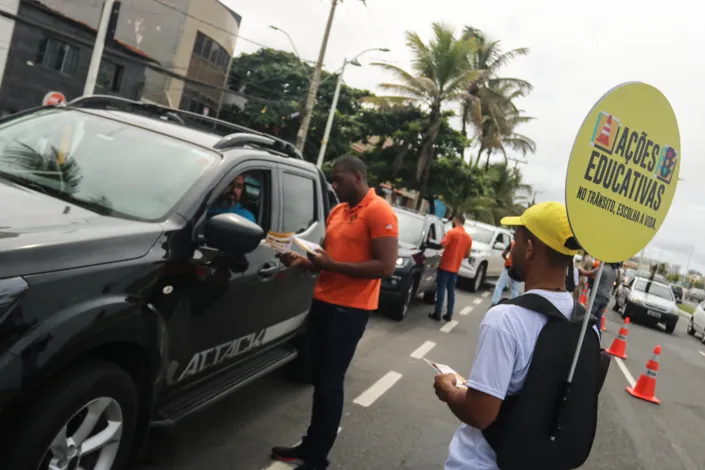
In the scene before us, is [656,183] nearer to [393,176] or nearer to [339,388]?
[339,388]

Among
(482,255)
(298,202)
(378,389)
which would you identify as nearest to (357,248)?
(298,202)

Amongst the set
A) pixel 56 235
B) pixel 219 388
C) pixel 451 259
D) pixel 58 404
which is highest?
pixel 56 235

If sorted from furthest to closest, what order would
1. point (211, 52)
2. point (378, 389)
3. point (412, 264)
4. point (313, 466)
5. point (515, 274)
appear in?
point (211, 52) < point (412, 264) < point (378, 389) < point (313, 466) < point (515, 274)

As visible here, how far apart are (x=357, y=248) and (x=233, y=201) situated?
0.76 metres

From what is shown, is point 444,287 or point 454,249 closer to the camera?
point 454,249

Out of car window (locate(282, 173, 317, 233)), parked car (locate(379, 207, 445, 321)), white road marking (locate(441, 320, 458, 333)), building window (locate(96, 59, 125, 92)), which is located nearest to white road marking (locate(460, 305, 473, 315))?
parked car (locate(379, 207, 445, 321))

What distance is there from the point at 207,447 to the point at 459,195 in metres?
22.3

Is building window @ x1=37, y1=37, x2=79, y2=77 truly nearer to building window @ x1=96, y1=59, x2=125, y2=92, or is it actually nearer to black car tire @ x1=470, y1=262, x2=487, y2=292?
building window @ x1=96, y1=59, x2=125, y2=92

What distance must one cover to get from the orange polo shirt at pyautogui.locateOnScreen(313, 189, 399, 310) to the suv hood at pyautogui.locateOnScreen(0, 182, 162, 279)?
1.06 metres

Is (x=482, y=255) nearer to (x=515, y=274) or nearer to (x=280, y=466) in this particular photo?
(x=280, y=466)

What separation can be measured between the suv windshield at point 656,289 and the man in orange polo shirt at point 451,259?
12.7 metres

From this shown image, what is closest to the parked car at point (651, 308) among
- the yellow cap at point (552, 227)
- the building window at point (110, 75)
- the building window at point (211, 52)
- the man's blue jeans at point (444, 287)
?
the man's blue jeans at point (444, 287)

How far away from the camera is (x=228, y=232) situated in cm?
274

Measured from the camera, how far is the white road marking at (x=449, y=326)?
9152 mm
